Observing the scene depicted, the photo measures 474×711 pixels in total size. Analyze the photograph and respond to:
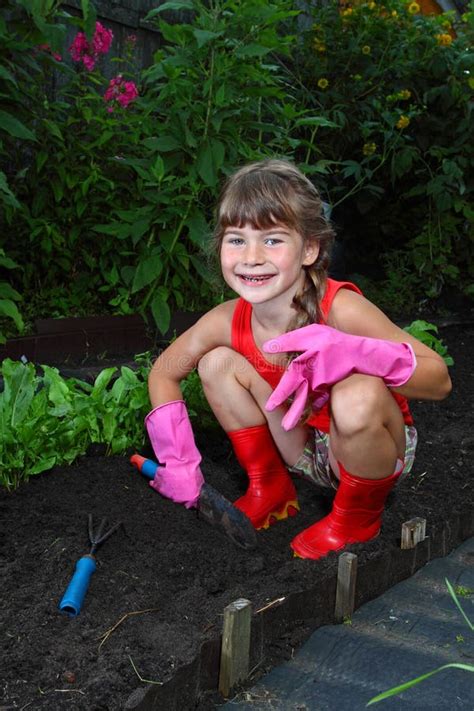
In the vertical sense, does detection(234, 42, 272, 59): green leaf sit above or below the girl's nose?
above

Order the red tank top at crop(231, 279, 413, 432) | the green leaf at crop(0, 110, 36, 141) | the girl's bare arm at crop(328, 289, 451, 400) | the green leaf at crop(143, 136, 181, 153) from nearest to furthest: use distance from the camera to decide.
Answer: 1. the girl's bare arm at crop(328, 289, 451, 400)
2. the red tank top at crop(231, 279, 413, 432)
3. the green leaf at crop(0, 110, 36, 141)
4. the green leaf at crop(143, 136, 181, 153)

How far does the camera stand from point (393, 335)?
7.31 feet

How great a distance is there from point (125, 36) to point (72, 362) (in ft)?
5.59

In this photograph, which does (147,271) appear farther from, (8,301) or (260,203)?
(260,203)

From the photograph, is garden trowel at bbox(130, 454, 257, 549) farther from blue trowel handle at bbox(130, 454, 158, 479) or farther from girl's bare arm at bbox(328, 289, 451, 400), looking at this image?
girl's bare arm at bbox(328, 289, 451, 400)

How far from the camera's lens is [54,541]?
2.16 meters

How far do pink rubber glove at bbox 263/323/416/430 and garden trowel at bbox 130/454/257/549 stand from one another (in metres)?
0.37

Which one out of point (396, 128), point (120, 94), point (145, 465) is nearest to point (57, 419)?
point (145, 465)

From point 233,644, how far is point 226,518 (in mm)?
613

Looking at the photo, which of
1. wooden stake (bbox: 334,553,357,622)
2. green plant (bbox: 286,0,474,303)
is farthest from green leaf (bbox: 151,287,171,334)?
green plant (bbox: 286,0,474,303)

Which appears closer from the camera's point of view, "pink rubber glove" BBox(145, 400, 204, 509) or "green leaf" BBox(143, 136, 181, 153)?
"pink rubber glove" BBox(145, 400, 204, 509)

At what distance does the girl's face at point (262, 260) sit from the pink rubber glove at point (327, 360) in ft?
0.68

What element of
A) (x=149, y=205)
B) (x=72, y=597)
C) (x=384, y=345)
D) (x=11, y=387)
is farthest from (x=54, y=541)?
(x=149, y=205)

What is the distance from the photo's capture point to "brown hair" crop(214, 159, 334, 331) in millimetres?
2250
